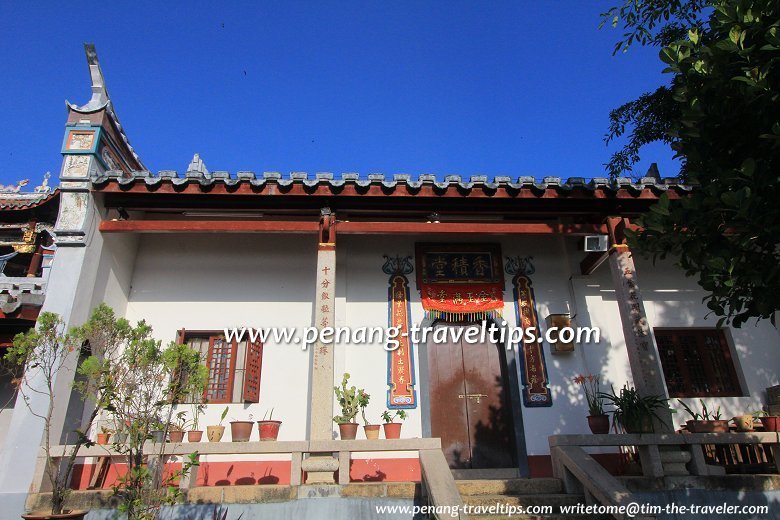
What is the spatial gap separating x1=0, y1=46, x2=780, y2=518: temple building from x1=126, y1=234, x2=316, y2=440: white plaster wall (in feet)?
0.07

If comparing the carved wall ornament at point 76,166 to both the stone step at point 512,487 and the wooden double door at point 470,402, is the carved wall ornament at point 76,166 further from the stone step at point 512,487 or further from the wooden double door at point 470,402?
the stone step at point 512,487

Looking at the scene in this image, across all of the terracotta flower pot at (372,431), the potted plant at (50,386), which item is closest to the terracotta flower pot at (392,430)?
the terracotta flower pot at (372,431)

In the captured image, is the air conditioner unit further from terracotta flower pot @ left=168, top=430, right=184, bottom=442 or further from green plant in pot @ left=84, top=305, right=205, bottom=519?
terracotta flower pot @ left=168, top=430, right=184, bottom=442

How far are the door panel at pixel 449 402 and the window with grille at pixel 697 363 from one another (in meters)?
2.86

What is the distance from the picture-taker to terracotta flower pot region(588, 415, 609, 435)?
6.36 meters

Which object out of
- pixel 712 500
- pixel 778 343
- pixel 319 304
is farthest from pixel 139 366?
pixel 778 343

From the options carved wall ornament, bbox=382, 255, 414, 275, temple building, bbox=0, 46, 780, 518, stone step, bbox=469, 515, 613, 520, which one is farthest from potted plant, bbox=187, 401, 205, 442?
stone step, bbox=469, 515, 613, 520

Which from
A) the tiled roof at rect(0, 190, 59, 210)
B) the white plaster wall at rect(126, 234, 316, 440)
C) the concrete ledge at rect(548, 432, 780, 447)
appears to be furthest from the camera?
the tiled roof at rect(0, 190, 59, 210)

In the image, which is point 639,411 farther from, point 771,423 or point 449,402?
point 449,402

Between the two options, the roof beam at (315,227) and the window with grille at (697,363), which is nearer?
the roof beam at (315,227)

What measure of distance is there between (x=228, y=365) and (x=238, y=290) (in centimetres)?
105

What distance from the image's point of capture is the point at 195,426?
6.46m

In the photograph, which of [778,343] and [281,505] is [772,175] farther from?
[778,343]

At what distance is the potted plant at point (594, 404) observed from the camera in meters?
6.37
